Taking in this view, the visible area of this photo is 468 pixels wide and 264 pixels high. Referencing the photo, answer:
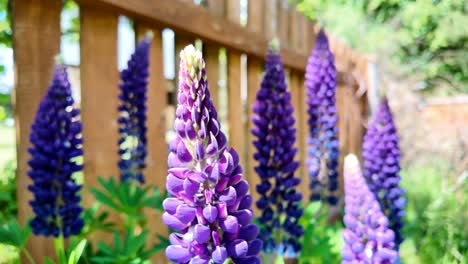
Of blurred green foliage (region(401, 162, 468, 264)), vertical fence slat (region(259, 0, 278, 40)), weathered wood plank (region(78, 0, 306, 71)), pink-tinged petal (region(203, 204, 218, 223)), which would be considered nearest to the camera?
pink-tinged petal (region(203, 204, 218, 223))

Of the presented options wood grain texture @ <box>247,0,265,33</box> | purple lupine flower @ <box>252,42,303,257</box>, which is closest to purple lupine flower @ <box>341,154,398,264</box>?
purple lupine flower @ <box>252,42,303,257</box>

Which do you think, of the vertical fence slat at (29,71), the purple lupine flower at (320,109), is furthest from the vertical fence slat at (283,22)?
the vertical fence slat at (29,71)

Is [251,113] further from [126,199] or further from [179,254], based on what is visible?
[179,254]

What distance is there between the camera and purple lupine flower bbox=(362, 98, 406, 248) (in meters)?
2.24

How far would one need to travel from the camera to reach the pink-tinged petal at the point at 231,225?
35.2 inches

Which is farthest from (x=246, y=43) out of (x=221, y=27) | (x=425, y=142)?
(x=425, y=142)

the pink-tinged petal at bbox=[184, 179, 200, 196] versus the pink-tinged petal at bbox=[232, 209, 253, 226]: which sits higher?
the pink-tinged petal at bbox=[184, 179, 200, 196]

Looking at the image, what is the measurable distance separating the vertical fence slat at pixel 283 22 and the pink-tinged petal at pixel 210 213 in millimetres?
2765

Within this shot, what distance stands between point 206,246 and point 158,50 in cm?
180

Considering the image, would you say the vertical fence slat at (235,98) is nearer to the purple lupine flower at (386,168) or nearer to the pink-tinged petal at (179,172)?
the purple lupine flower at (386,168)

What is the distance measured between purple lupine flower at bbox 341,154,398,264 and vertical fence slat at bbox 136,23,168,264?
1.31 m

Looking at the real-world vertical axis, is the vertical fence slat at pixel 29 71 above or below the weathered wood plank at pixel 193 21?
below

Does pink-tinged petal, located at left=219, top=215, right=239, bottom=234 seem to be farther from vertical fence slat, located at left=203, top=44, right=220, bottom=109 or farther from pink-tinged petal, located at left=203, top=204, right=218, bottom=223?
vertical fence slat, located at left=203, top=44, right=220, bottom=109

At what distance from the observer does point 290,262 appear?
245cm
